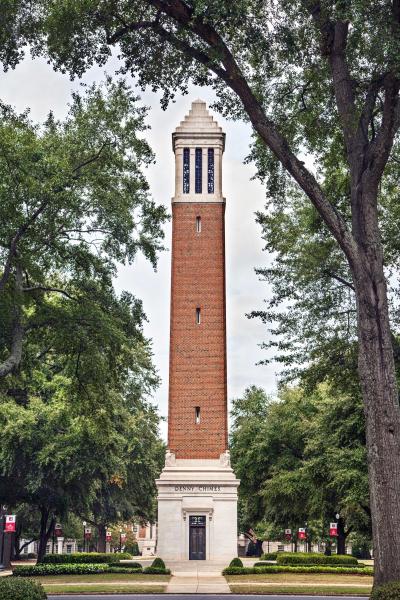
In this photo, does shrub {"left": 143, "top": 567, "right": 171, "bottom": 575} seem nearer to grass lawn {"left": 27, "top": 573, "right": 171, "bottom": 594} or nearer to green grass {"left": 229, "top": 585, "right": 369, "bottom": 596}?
grass lawn {"left": 27, "top": 573, "right": 171, "bottom": 594}

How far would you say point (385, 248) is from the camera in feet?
76.6

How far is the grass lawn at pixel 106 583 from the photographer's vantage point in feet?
82.2

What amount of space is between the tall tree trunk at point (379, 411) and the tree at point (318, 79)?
17mm

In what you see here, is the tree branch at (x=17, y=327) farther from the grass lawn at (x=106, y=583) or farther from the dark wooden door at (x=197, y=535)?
the dark wooden door at (x=197, y=535)

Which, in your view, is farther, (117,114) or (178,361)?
(178,361)

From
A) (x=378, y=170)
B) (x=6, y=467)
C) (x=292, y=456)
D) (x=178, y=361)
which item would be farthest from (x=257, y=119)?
(x=292, y=456)

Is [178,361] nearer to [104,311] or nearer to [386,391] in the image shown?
[104,311]

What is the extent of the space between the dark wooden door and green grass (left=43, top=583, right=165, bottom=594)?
12.9 m

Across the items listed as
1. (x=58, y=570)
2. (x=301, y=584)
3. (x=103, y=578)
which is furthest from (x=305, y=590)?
(x=58, y=570)

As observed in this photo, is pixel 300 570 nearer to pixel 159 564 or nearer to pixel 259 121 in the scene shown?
pixel 159 564

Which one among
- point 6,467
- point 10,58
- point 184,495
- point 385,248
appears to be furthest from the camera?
point 184,495

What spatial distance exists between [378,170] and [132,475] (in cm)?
3110

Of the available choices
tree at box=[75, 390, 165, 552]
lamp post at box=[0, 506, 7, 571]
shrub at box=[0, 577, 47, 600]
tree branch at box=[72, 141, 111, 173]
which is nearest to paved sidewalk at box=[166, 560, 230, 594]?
tree at box=[75, 390, 165, 552]

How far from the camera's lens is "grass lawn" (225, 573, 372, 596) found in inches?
967
